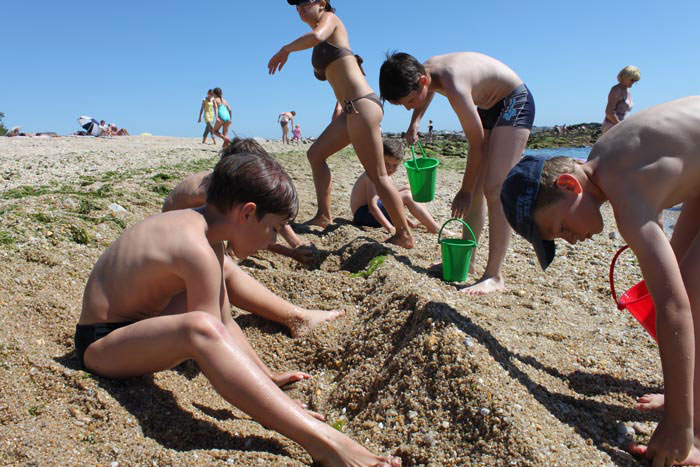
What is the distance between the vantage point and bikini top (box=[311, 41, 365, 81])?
4676mm

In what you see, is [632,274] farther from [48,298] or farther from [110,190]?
[110,190]

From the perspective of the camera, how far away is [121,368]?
93.9 inches

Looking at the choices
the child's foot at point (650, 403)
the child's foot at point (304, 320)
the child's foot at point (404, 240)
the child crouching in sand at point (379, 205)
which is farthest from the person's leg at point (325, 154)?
the child's foot at point (650, 403)

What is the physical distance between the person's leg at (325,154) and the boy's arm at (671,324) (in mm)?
3511

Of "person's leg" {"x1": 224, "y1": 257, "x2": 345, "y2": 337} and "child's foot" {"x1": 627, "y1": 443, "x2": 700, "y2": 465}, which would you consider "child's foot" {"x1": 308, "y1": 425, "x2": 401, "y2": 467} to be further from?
"person's leg" {"x1": 224, "y1": 257, "x2": 345, "y2": 337}

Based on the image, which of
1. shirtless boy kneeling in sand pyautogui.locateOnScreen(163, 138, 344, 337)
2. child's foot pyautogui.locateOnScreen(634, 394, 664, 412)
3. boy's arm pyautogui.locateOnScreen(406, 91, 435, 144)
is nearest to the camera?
child's foot pyautogui.locateOnScreen(634, 394, 664, 412)

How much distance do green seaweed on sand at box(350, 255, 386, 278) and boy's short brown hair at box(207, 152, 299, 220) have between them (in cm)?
138

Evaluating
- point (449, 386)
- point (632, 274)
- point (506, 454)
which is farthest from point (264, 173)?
point (632, 274)

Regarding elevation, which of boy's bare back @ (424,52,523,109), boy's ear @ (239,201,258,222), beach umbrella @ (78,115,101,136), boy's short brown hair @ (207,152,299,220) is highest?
boy's bare back @ (424,52,523,109)

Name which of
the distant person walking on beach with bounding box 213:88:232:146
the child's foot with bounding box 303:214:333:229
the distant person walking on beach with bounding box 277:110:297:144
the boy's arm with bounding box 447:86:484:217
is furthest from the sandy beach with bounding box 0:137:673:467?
the distant person walking on beach with bounding box 277:110:297:144

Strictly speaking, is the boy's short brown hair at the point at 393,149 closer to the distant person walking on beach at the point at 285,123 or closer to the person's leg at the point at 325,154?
the person's leg at the point at 325,154

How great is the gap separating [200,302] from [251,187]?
0.54m

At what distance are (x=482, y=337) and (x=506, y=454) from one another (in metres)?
0.73

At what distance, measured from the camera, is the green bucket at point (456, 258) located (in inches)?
151
